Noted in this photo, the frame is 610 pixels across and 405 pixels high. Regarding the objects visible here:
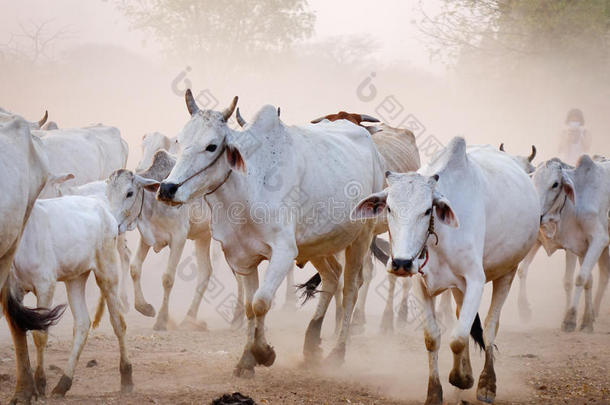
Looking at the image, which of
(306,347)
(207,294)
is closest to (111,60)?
(207,294)

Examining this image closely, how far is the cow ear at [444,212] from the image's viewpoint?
547 centimetres

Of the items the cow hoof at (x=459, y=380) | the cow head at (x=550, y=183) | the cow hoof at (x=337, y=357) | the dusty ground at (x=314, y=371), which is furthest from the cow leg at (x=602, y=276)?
the cow hoof at (x=459, y=380)

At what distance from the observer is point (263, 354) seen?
21.3 ft

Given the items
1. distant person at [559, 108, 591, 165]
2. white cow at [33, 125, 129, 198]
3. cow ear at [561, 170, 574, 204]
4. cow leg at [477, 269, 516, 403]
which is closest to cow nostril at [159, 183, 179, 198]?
cow leg at [477, 269, 516, 403]

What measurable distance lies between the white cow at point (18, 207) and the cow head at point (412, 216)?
2.07 meters

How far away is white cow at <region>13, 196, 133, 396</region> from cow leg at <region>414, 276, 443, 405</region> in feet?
6.85

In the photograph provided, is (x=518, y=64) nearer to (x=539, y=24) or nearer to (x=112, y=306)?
(x=539, y=24)

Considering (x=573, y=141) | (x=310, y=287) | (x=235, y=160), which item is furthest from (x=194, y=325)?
(x=573, y=141)

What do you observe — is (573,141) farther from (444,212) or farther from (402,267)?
(402,267)

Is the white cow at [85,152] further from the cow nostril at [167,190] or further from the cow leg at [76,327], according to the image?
the cow nostril at [167,190]

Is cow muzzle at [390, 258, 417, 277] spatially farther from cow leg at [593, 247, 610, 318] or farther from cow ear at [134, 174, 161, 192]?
cow leg at [593, 247, 610, 318]

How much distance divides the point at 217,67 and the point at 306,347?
82.4ft

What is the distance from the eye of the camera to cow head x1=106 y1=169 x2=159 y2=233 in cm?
857

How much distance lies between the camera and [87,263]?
655 cm
